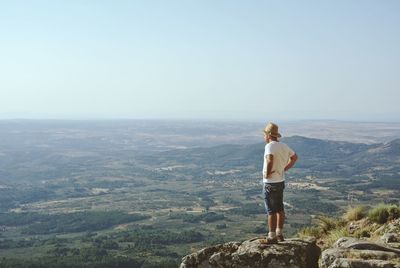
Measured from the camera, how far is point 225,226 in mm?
148500

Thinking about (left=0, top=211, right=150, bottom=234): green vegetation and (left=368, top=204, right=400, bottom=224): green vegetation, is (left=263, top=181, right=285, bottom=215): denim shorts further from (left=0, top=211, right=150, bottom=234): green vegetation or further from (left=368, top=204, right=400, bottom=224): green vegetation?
(left=0, top=211, right=150, bottom=234): green vegetation

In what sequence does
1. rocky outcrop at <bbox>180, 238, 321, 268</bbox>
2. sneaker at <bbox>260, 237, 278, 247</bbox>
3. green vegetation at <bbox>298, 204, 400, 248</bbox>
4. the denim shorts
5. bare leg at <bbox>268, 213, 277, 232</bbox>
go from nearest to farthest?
rocky outcrop at <bbox>180, 238, 321, 268</bbox> → sneaker at <bbox>260, 237, 278, 247</bbox> → the denim shorts → bare leg at <bbox>268, 213, 277, 232</bbox> → green vegetation at <bbox>298, 204, 400, 248</bbox>

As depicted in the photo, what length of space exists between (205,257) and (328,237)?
5.22m

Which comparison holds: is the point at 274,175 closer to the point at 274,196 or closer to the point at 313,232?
the point at 274,196

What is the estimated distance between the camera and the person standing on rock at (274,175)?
11.6m

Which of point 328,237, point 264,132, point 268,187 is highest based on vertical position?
point 264,132

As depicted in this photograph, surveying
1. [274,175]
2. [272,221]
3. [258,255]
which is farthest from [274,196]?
[258,255]

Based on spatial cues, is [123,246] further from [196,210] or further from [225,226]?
[196,210]

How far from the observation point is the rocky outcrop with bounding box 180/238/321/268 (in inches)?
433

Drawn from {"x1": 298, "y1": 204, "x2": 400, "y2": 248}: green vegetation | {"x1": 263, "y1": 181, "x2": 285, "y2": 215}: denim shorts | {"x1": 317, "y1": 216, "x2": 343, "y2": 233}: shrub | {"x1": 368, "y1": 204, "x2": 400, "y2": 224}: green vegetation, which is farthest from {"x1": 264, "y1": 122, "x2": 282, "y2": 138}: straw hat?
{"x1": 368, "y1": 204, "x2": 400, "y2": 224}: green vegetation

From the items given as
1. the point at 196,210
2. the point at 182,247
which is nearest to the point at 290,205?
the point at 196,210

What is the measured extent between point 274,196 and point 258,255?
1.41m

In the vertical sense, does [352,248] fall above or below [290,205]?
above

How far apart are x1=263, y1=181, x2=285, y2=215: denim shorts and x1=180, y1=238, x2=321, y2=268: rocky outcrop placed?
0.79 metres
